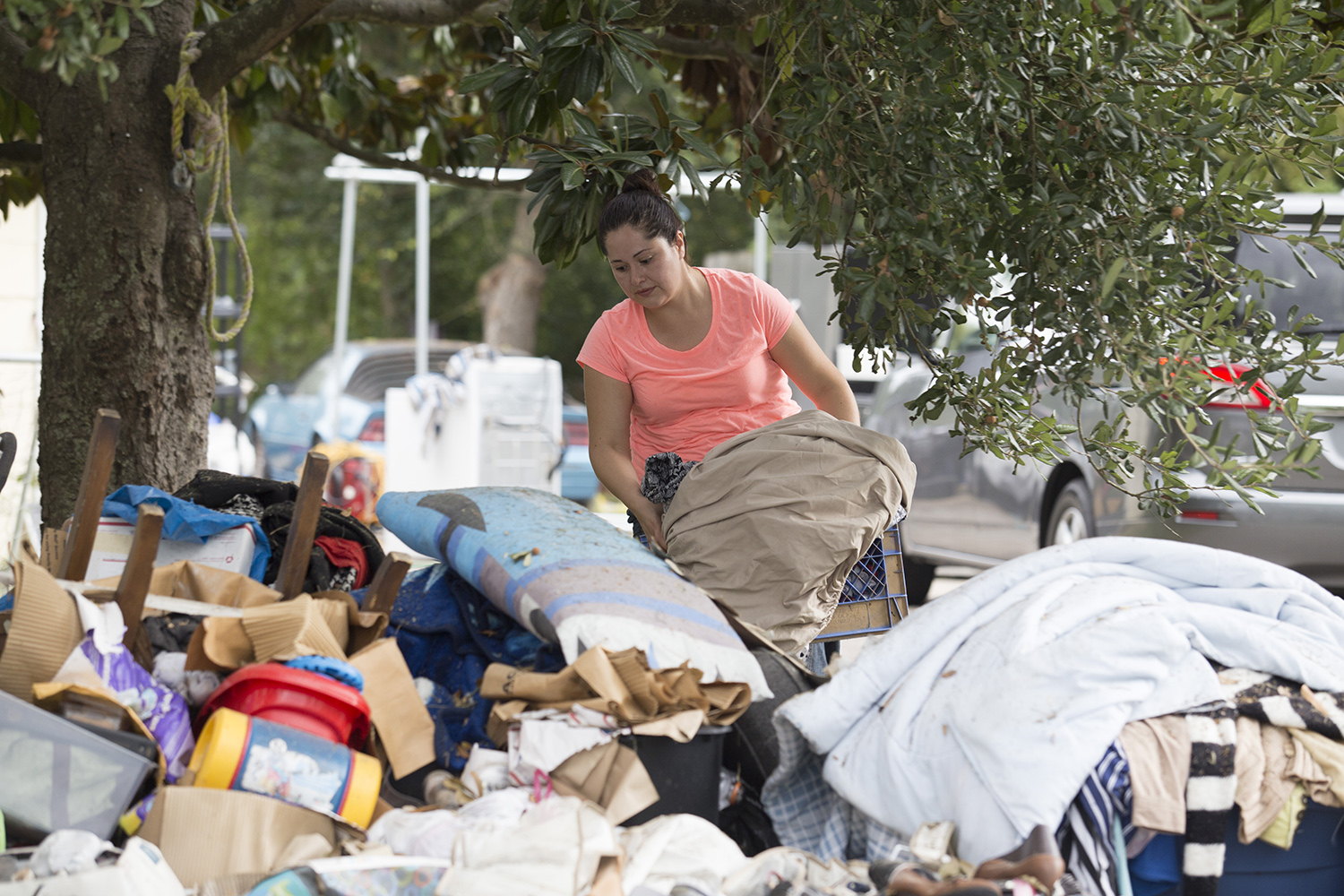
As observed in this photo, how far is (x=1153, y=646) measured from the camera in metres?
2.07

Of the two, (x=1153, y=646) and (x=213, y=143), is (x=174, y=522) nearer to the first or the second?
(x=213, y=143)

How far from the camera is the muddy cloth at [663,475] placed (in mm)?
3172

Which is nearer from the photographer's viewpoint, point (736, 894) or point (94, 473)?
point (736, 894)

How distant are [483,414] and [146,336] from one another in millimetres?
6340

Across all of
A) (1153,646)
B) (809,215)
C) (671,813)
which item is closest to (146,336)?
(809,215)

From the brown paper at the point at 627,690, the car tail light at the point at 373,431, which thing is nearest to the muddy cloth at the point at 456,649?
the brown paper at the point at 627,690

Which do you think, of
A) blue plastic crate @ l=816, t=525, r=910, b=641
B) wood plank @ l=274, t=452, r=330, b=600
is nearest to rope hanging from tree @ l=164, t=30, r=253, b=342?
wood plank @ l=274, t=452, r=330, b=600

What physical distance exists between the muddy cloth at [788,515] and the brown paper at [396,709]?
79cm

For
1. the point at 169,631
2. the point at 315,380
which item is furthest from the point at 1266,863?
the point at 315,380

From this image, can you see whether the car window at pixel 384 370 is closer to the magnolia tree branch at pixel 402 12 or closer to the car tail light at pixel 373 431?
the car tail light at pixel 373 431

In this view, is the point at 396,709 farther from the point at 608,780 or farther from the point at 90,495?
the point at 90,495

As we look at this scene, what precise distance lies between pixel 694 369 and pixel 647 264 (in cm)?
35

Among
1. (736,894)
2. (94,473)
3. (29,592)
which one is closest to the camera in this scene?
(736,894)

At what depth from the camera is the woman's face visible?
117 inches
